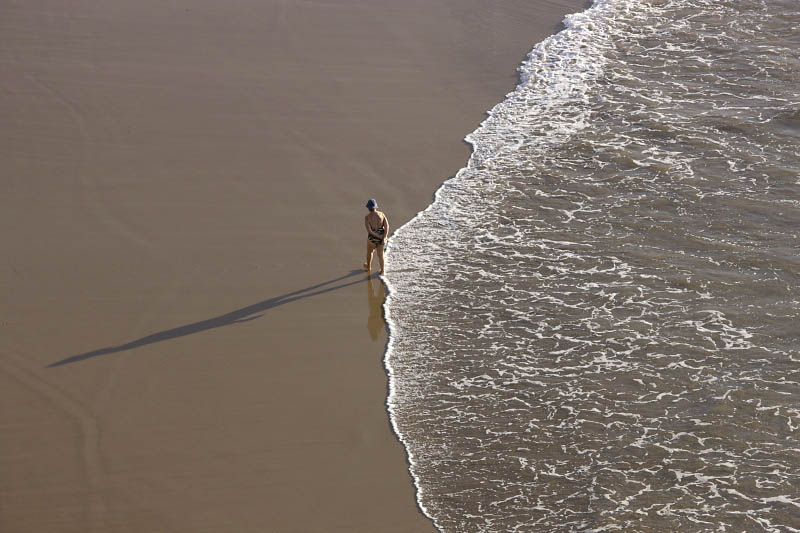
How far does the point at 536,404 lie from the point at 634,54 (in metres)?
11.3

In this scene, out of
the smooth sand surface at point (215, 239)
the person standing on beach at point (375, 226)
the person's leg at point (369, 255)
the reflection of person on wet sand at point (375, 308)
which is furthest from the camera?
the person's leg at point (369, 255)

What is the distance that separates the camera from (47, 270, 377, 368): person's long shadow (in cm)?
1019

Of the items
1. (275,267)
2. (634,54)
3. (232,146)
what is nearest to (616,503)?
(275,267)

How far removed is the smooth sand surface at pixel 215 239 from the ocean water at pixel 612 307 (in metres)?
0.68

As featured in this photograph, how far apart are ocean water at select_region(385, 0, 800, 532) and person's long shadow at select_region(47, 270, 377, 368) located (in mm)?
1044

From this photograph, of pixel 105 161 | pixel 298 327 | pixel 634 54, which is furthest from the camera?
pixel 634 54

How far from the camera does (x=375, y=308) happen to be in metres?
11.3

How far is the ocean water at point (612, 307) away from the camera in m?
8.73

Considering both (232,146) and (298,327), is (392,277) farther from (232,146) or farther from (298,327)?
(232,146)

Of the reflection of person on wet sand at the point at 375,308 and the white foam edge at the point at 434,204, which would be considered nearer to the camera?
the white foam edge at the point at 434,204

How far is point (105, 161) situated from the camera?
13.8m

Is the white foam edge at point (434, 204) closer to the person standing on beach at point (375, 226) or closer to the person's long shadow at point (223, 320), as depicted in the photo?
the person standing on beach at point (375, 226)

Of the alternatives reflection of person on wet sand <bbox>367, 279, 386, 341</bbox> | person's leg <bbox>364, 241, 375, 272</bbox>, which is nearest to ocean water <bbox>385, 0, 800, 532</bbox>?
reflection of person on wet sand <bbox>367, 279, 386, 341</bbox>

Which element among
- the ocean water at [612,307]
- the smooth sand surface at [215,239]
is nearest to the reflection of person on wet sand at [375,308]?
the smooth sand surface at [215,239]
